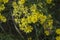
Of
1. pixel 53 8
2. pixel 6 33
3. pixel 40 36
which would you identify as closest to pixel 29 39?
pixel 40 36

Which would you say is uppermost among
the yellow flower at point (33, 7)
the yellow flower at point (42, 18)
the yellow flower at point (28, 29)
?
the yellow flower at point (33, 7)

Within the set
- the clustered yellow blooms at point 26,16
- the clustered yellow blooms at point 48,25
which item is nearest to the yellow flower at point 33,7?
the clustered yellow blooms at point 26,16

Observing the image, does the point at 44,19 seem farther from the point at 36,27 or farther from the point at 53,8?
the point at 53,8

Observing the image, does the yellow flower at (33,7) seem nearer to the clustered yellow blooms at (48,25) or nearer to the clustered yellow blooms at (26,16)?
the clustered yellow blooms at (26,16)

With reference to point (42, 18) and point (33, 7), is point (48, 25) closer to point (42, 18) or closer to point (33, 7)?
point (42, 18)

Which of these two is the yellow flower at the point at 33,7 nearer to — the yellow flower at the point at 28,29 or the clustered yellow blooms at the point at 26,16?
the clustered yellow blooms at the point at 26,16


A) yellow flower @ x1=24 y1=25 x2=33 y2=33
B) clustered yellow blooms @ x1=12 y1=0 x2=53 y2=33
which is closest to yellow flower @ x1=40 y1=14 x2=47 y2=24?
clustered yellow blooms @ x1=12 y1=0 x2=53 y2=33

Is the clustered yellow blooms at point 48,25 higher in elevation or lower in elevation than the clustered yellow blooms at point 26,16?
lower

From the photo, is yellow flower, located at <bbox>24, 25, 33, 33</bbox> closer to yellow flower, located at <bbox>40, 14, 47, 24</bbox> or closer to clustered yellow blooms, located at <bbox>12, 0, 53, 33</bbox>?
clustered yellow blooms, located at <bbox>12, 0, 53, 33</bbox>
